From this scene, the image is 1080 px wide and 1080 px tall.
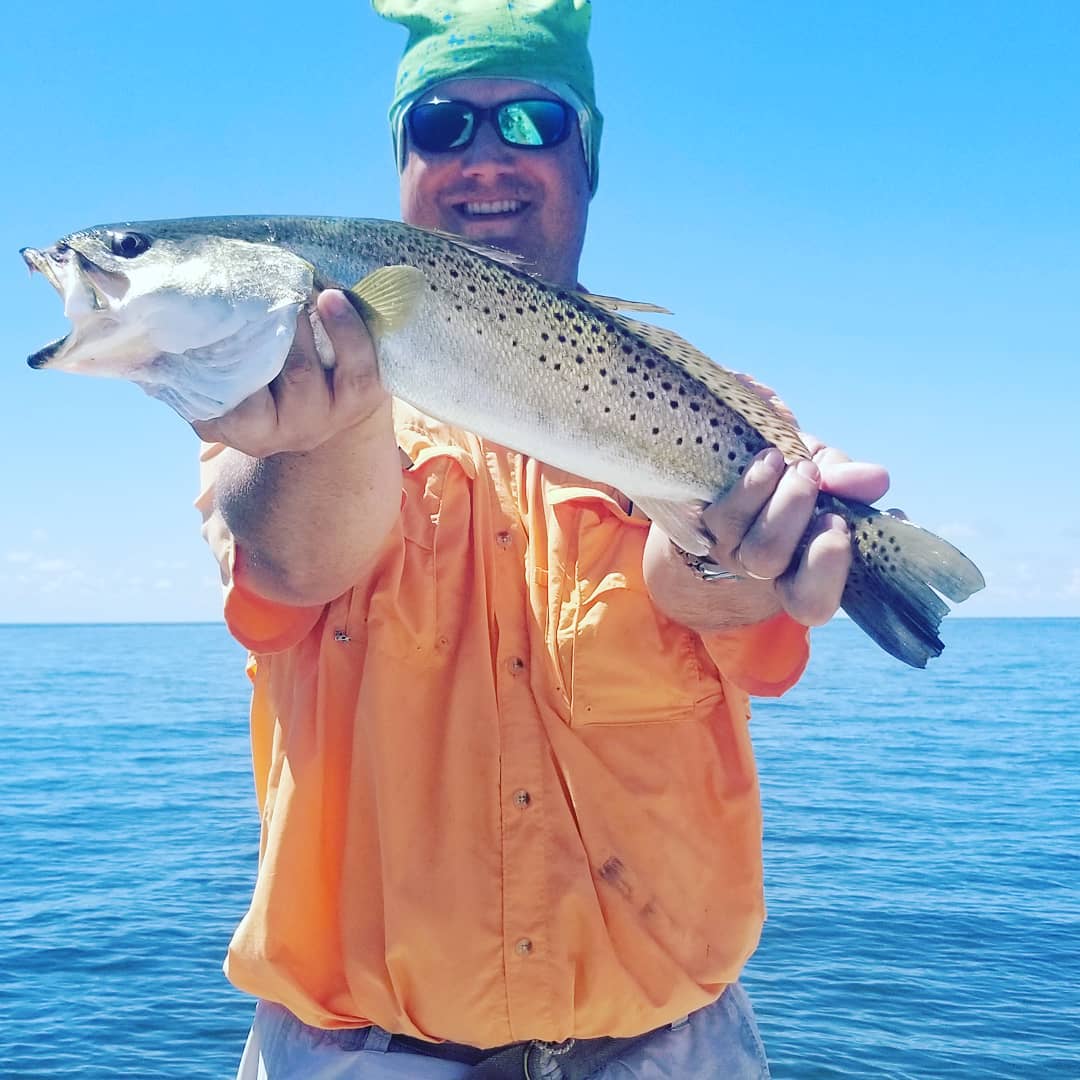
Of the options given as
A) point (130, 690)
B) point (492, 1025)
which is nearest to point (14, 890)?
point (492, 1025)

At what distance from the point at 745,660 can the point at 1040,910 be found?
33.5 feet

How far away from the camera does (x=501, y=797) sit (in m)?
2.95

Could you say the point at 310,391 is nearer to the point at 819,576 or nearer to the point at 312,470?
the point at 312,470

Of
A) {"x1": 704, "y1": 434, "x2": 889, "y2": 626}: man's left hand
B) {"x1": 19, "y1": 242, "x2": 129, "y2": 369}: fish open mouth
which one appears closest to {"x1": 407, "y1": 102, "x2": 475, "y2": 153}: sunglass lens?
{"x1": 19, "y1": 242, "x2": 129, "y2": 369}: fish open mouth

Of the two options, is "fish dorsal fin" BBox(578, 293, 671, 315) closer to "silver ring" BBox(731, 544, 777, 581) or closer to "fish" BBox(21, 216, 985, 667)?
"fish" BBox(21, 216, 985, 667)

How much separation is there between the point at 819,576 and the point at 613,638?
635 millimetres

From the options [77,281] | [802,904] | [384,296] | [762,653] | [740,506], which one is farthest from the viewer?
[802,904]

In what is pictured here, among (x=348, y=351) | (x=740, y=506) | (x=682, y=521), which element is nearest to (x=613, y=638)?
(x=682, y=521)

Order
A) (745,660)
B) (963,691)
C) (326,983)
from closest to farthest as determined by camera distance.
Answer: (326,983) < (745,660) < (963,691)

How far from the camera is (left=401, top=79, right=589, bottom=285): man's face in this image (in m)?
3.71

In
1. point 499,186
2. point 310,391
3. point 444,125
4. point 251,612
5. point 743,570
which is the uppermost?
point 444,125

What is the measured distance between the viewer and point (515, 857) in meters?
2.91

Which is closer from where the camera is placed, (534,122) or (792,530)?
(792,530)

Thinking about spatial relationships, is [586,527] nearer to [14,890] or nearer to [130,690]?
[14,890]
